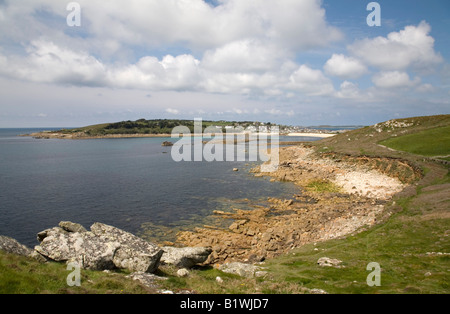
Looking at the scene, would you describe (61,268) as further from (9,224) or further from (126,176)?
(126,176)

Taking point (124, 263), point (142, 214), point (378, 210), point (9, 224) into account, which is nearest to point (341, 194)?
point (378, 210)

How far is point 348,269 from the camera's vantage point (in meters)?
17.9

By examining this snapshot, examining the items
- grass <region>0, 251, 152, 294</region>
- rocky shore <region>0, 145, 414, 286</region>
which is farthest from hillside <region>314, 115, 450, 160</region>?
grass <region>0, 251, 152, 294</region>

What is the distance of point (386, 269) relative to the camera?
1720cm

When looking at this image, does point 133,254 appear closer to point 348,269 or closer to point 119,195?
point 348,269

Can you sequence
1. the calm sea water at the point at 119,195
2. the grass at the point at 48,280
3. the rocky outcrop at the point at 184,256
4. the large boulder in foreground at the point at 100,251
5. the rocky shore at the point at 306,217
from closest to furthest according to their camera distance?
the grass at the point at 48,280
the large boulder in foreground at the point at 100,251
the rocky outcrop at the point at 184,256
the rocky shore at the point at 306,217
the calm sea water at the point at 119,195

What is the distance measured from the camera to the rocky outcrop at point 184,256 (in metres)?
19.6

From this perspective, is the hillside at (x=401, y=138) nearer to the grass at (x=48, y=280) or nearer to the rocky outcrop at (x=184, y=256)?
the rocky outcrop at (x=184, y=256)

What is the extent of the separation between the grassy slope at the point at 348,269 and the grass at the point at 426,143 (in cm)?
2736

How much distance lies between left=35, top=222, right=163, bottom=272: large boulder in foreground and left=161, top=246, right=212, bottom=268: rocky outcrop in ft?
8.31

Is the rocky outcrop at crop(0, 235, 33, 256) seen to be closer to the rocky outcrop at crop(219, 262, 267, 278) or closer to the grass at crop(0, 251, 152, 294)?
the grass at crop(0, 251, 152, 294)

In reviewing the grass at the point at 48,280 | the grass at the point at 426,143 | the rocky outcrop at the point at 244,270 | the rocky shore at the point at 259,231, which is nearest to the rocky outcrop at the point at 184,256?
the rocky shore at the point at 259,231

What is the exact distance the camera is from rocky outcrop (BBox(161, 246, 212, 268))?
19625 mm

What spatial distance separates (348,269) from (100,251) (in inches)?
646
